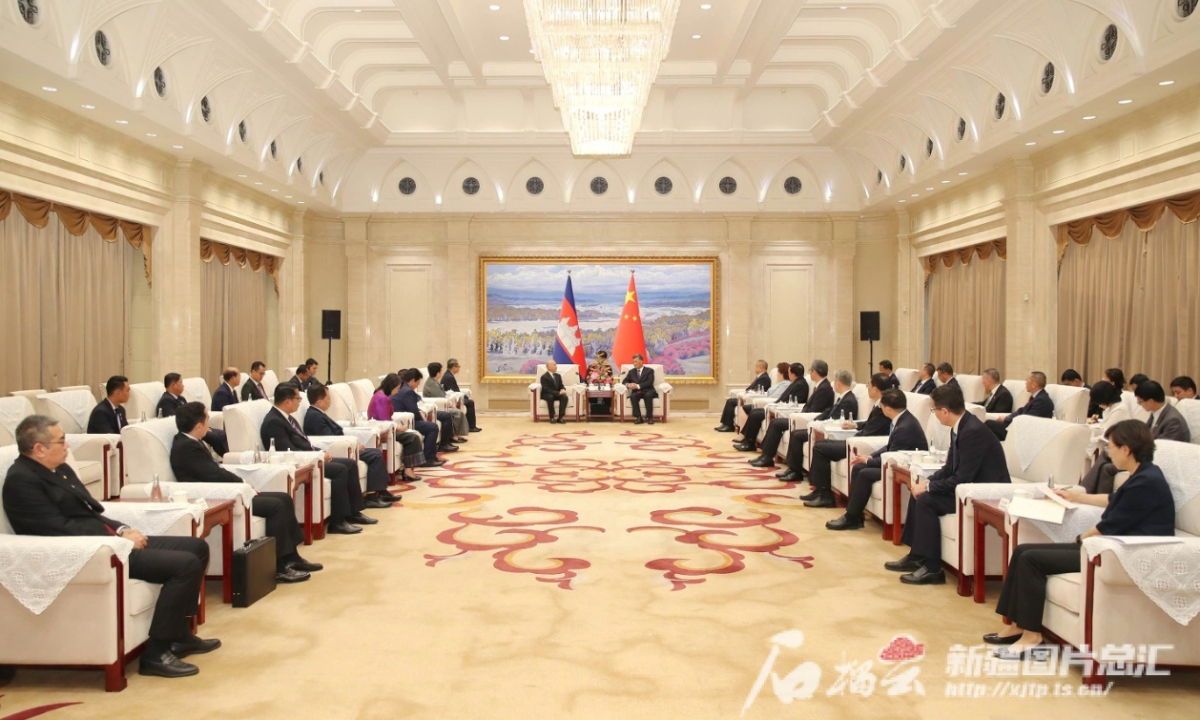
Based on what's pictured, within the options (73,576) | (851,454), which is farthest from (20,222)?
(851,454)

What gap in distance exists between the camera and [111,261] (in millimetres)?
11125

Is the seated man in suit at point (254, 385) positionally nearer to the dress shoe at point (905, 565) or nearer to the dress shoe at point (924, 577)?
the dress shoe at point (905, 565)

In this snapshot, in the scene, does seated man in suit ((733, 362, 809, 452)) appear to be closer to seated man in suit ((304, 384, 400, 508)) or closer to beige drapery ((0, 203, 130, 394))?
seated man in suit ((304, 384, 400, 508))

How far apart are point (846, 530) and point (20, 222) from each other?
29.1ft

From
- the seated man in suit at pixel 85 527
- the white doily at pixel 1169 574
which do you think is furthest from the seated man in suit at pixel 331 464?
the white doily at pixel 1169 574

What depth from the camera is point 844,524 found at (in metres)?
7.57

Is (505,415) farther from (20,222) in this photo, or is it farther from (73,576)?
(73,576)

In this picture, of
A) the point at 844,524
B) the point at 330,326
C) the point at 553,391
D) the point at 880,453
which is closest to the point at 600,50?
the point at 880,453

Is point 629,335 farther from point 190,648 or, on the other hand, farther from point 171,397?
point 190,648

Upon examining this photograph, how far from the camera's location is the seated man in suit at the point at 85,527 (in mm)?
4270

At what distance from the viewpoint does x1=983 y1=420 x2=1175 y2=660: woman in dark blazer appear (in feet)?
14.3

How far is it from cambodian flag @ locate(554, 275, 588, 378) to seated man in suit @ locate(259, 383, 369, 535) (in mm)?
10121

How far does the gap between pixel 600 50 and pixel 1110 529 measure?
6195mm

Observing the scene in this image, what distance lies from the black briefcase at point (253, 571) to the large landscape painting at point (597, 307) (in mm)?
12582
